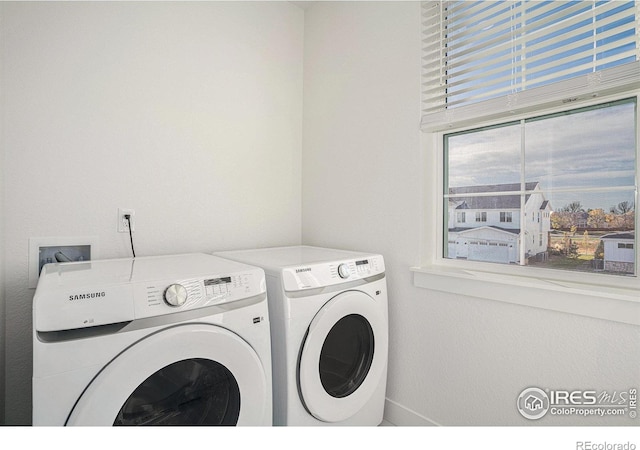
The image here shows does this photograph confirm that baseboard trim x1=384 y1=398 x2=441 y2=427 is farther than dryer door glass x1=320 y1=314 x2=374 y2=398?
Yes

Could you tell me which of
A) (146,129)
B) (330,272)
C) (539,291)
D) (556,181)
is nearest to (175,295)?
(330,272)

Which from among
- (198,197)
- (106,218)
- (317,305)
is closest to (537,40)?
(317,305)

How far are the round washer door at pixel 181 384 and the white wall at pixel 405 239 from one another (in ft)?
2.86

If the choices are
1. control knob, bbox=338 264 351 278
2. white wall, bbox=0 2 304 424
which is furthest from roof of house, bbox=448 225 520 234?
white wall, bbox=0 2 304 424

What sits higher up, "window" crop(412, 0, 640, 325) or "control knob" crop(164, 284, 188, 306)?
"window" crop(412, 0, 640, 325)

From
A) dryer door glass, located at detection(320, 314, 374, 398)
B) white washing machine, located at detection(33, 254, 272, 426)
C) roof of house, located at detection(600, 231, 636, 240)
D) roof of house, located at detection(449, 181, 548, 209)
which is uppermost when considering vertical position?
roof of house, located at detection(449, 181, 548, 209)

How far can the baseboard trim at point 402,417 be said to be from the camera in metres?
1.73

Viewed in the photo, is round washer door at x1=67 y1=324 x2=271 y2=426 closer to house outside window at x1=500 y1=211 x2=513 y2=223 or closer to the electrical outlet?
the electrical outlet

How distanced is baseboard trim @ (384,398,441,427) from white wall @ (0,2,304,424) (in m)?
1.15

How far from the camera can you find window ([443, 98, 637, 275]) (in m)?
1.29

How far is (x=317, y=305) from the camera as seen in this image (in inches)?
56.7

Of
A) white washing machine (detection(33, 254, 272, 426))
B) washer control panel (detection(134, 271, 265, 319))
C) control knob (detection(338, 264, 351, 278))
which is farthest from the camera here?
control knob (detection(338, 264, 351, 278))

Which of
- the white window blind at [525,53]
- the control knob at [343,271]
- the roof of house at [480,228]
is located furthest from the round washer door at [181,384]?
the white window blind at [525,53]

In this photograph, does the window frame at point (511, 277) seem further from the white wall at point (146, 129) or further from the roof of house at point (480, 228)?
the white wall at point (146, 129)
